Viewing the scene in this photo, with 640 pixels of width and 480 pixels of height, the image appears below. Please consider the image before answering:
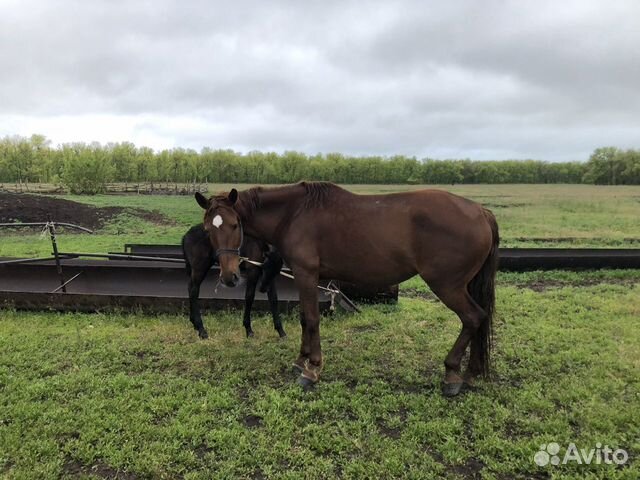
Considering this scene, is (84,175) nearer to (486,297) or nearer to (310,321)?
(310,321)

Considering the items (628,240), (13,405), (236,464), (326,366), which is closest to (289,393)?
(326,366)

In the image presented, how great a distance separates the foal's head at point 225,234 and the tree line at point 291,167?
60856 mm

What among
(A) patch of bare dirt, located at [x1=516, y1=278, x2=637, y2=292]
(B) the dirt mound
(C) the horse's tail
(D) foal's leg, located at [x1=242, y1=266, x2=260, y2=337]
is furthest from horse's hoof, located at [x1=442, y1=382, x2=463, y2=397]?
(B) the dirt mound

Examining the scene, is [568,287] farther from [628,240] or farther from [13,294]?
[13,294]

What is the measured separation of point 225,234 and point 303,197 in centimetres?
93

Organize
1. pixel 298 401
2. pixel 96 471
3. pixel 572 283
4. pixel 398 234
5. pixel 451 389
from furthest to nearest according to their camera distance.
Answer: pixel 572 283 → pixel 398 234 → pixel 451 389 → pixel 298 401 → pixel 96 471

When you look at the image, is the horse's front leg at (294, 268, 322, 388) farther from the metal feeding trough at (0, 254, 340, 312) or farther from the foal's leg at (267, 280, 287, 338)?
the metal feeding trough at (0, 254, 340, 312)

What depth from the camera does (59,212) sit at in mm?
19062

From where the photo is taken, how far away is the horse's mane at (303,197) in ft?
14.5

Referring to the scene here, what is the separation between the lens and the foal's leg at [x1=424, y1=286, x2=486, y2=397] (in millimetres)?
4039

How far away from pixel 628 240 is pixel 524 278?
276 inches

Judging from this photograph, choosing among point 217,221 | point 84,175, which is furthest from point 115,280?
point 84,175

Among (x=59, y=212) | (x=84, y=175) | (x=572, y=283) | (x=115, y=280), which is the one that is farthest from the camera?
(x=84, y=175)

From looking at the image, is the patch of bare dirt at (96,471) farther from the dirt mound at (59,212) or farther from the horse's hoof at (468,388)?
the dirt mound at (59,212)
